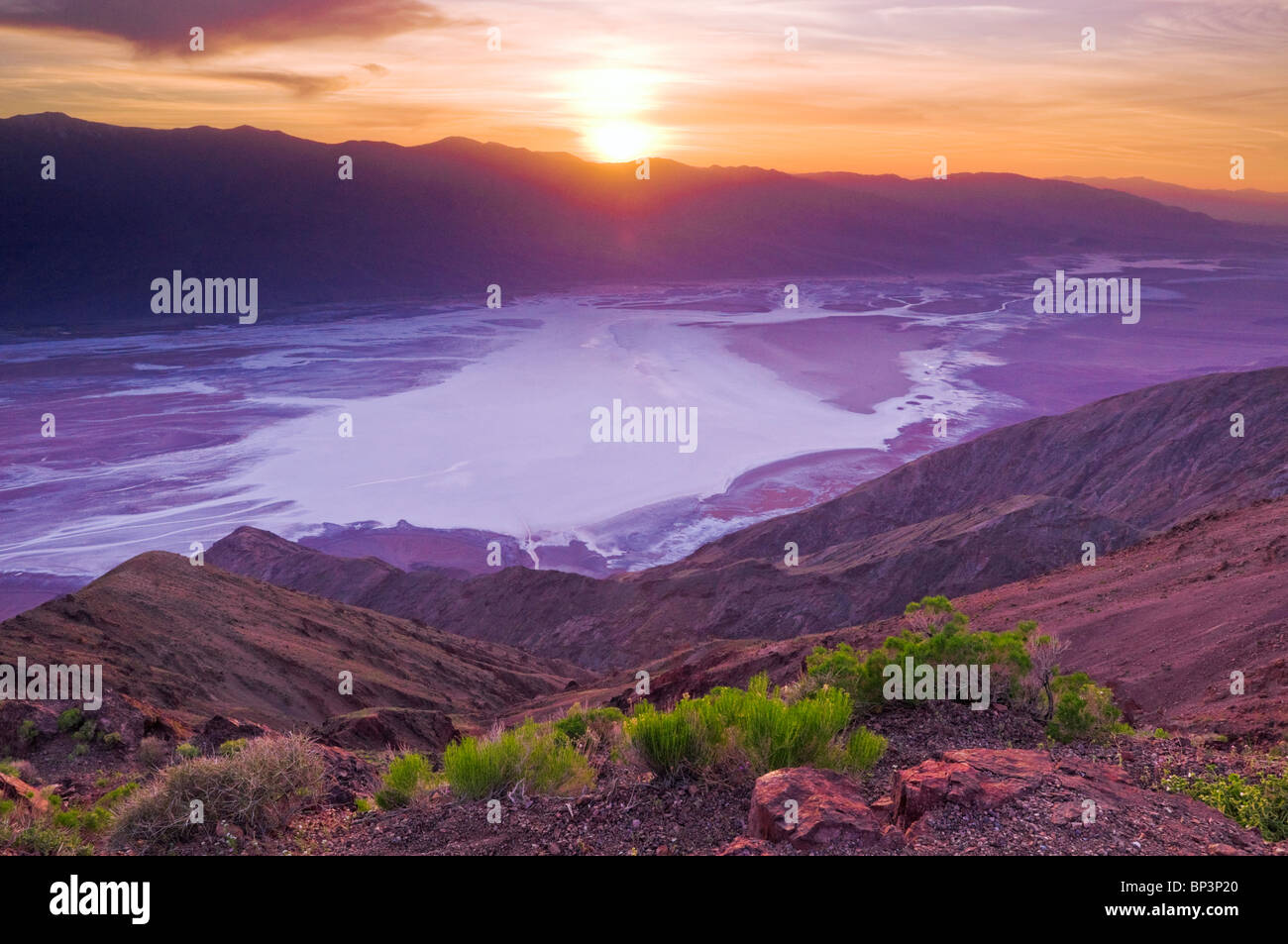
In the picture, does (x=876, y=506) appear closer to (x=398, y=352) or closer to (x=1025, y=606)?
(x=1025, y=606)

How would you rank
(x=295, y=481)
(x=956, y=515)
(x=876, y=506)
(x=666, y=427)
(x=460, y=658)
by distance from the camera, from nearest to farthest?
(x=460, y=658) < (x=956, y=515) < (x=876, y=506) < (x=295, y=481) < (x=666, y=427)

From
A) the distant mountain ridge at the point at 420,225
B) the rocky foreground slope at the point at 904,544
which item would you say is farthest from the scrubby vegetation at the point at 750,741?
the distant mountain ridge at the point at 420,225

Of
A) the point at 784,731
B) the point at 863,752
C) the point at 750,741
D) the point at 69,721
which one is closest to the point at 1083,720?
the point at 863,752

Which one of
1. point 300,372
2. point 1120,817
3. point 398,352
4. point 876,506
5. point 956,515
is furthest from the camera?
point 398,352

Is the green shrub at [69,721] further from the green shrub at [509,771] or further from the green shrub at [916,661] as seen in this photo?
the green shrub at [916,661]

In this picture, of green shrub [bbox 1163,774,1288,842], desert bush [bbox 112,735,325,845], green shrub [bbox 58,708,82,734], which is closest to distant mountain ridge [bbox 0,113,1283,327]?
green shrub [bbox 58,708,82,734]

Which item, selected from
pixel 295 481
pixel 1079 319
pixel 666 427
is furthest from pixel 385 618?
pixel 1079 319

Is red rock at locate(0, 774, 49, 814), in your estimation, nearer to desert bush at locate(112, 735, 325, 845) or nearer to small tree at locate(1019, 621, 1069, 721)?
desert bush at locate(112, 735, 325, 845)
